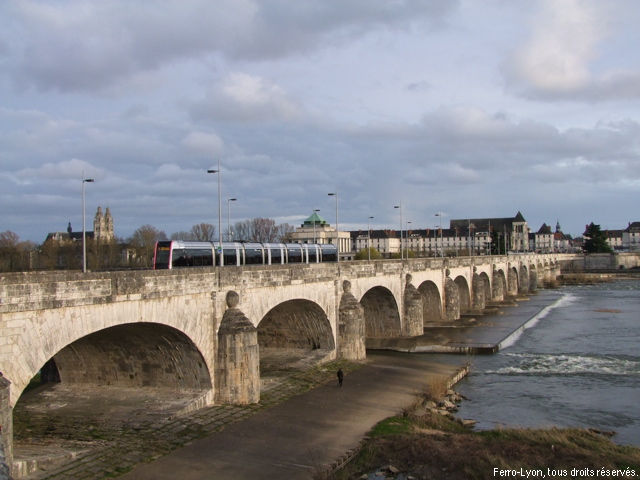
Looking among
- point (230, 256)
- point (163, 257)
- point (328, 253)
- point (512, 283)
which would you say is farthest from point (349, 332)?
point (512, 283)

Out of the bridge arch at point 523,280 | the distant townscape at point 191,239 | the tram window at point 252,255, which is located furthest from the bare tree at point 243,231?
the tram window at point 252,255

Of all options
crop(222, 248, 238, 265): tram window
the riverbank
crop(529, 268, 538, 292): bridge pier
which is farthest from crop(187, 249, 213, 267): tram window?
crop(529, 268, 538, 292): bridge pier

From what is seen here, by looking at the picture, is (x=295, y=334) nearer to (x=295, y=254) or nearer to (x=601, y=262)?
(x=295, y=254)

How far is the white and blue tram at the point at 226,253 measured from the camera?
33719mm

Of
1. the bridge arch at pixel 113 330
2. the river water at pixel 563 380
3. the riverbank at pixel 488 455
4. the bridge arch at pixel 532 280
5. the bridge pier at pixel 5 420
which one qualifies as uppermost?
the bridge arch at pixel 113 330

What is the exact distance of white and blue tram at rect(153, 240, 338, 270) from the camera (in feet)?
111

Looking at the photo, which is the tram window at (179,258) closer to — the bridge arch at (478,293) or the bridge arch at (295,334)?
the bridge arch at (295,334)

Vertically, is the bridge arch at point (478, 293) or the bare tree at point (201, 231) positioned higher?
the bare tree at point (201, 231)

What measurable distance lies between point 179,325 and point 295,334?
1491 centimetres

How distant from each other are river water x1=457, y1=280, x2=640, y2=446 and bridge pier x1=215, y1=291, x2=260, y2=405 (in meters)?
9.36

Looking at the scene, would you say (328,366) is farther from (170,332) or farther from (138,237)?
(138,237)

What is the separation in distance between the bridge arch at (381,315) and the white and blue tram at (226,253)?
5.55 m

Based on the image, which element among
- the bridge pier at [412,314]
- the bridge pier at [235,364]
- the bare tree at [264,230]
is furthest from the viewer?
the bare tree at [264,230]

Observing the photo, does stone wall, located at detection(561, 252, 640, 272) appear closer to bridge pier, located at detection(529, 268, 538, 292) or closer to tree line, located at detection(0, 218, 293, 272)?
bridge pier, located at detection(529, 268, 538, 292)
